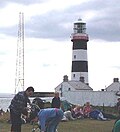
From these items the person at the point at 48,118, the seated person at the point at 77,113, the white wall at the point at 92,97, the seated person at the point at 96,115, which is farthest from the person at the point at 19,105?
the white wall at the point at 92,97

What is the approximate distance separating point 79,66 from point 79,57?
900mm

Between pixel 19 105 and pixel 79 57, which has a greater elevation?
pixel 79 57

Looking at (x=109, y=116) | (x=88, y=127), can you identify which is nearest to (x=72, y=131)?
(x=88, y=127)

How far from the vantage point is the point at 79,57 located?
49.8 meters

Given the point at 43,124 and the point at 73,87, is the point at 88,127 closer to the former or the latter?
the point at 43,124

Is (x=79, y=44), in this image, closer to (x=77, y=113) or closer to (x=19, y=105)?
(x=77, y=113)

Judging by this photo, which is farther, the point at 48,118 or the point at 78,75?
the point at 78,75

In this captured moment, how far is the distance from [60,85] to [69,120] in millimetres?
26917

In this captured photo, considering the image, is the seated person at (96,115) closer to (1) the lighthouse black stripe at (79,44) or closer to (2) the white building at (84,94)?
(2) the white building at (84,94)

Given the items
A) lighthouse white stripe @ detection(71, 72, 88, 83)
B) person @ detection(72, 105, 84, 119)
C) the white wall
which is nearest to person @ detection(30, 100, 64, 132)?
person @ detection(72, 105, 84, 119)

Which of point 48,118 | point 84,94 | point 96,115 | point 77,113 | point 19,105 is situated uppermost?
point 84,94

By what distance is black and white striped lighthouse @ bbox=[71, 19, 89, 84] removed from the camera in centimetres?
4934

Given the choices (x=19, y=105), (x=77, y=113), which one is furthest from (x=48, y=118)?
(x=77, y=113)

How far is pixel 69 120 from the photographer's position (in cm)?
2425
